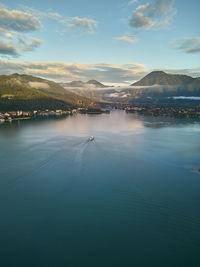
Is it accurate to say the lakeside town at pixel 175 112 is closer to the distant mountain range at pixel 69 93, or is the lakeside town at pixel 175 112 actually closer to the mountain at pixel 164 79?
the distant mountain range at pixel 69 93

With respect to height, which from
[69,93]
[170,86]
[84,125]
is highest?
[170,86]

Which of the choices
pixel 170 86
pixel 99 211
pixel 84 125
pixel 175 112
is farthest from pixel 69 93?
pixel 99 211

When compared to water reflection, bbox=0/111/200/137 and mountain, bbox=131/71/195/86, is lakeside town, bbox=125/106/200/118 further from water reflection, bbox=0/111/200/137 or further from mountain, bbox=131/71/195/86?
mountain, bbox=131/71/195/86

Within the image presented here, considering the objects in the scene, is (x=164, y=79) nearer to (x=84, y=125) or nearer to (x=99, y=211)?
(x=84, y=125)

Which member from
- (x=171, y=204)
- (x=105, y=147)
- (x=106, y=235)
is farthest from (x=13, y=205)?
(x=105, y=147)

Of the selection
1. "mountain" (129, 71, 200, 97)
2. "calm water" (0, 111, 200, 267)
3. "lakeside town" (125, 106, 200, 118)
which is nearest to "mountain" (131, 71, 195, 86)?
"mountain" (129, 71, 200, 97)

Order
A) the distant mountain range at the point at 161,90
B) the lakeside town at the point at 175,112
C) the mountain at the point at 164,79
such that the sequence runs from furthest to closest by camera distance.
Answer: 1. the mountain at the point at 164,79
2. the distant mountain range at the point at 161,90
3. the lakeside town at the point at 175,112

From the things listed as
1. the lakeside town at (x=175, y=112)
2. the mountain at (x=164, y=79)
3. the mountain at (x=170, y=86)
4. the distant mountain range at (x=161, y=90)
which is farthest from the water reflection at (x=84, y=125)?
the mountain at (x=164, y=79)

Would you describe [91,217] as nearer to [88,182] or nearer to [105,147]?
[88,182]
